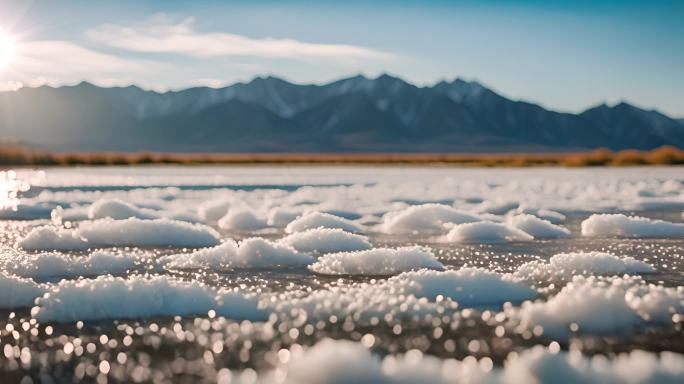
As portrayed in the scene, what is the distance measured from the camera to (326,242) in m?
12.8

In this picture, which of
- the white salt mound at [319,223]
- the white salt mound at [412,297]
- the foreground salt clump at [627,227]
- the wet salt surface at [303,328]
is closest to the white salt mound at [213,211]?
the white salt mound at [319,223]

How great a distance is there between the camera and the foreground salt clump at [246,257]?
10.9 meters

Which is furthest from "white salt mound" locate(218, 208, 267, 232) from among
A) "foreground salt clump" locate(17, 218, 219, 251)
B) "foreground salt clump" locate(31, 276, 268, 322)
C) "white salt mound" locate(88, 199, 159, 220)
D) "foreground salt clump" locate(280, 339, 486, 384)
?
"foreground salt clump" locate(280, 339, 486, 384)

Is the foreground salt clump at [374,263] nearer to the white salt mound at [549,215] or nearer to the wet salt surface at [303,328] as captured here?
the wet salt surface at [303,328]

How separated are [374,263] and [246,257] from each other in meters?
1.77

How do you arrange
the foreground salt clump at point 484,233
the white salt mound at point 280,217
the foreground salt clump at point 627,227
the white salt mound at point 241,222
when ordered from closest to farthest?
the foreground salt clump at point 484,233 < the foreground salt clump at point 627,227 < the white salt mound at point 241,222 < the white salt mound at point 280,217

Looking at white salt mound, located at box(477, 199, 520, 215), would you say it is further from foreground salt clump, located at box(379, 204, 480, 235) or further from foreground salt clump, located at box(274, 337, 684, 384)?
foreground salt clump, located at box(274, 337, 684, 384)

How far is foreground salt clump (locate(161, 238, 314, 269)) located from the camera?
10938mm

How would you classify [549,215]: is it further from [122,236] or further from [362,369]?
[362,369]

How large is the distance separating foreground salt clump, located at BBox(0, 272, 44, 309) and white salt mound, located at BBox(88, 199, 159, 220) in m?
9.92

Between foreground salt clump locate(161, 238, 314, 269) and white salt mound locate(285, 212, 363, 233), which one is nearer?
foreground salt clump locate(161, 238, 314, 269)

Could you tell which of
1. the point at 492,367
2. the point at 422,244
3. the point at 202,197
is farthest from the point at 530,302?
the point at 202,197

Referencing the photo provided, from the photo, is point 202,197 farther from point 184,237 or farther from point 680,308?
point 680,308

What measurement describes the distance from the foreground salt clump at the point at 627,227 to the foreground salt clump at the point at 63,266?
8.57m
